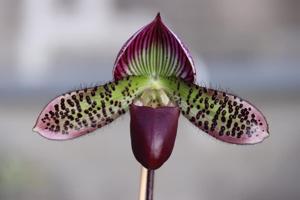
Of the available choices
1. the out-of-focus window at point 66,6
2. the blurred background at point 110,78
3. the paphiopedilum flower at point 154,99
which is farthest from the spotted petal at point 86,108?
the out-of-focus window at point 66,6

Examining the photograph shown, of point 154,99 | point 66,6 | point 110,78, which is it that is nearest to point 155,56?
point 154,99

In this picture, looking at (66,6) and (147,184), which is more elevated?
(66,6)

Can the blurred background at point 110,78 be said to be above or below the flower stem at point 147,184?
above

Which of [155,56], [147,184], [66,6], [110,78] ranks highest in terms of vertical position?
[66,6]

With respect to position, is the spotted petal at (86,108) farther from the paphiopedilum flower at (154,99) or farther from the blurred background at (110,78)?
the blurred background at (110,78)

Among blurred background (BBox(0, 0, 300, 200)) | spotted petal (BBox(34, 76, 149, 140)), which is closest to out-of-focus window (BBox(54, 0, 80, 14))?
blurred background (BBox(0, 0, 300, 200))

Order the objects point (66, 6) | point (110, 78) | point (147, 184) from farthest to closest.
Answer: point (66, 6) → point (110, 78) → point (147, 184)

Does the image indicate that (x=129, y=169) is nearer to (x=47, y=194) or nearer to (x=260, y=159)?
(x=47, y=194)

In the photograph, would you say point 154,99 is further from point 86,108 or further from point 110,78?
point 110,78
